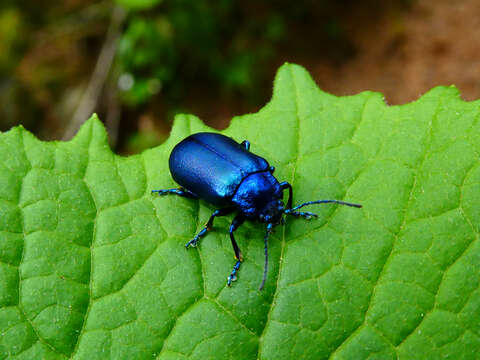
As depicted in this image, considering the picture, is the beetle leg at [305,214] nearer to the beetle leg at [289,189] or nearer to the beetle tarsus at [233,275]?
the beetle leg at [289,189]

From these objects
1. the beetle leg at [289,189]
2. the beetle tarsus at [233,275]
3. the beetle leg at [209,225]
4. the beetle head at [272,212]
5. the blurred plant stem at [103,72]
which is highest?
the blurred plant stem at [103,72]

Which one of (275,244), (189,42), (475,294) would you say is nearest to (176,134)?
(275,244)

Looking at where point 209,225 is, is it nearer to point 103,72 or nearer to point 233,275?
point 233,275

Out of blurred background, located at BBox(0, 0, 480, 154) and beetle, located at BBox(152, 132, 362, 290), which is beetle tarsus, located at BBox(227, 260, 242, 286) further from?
blurred background, located at BBox(0, 0, 480, 154)

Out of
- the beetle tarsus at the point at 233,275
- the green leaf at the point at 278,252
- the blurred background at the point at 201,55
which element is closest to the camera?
the green leaf at the point at 278,252

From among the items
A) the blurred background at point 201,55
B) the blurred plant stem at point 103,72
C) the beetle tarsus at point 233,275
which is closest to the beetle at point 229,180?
the beetle tarsus at point 233,275

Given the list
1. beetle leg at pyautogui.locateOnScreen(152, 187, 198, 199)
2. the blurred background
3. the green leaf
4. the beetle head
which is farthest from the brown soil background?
beetle leg at pyautogui.locateOnScreen(152, 187, 198, 199)

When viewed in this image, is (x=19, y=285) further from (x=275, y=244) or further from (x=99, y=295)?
(x=275, y=244)

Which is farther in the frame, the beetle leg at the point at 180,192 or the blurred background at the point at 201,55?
the blurred background at the point at 201,55
